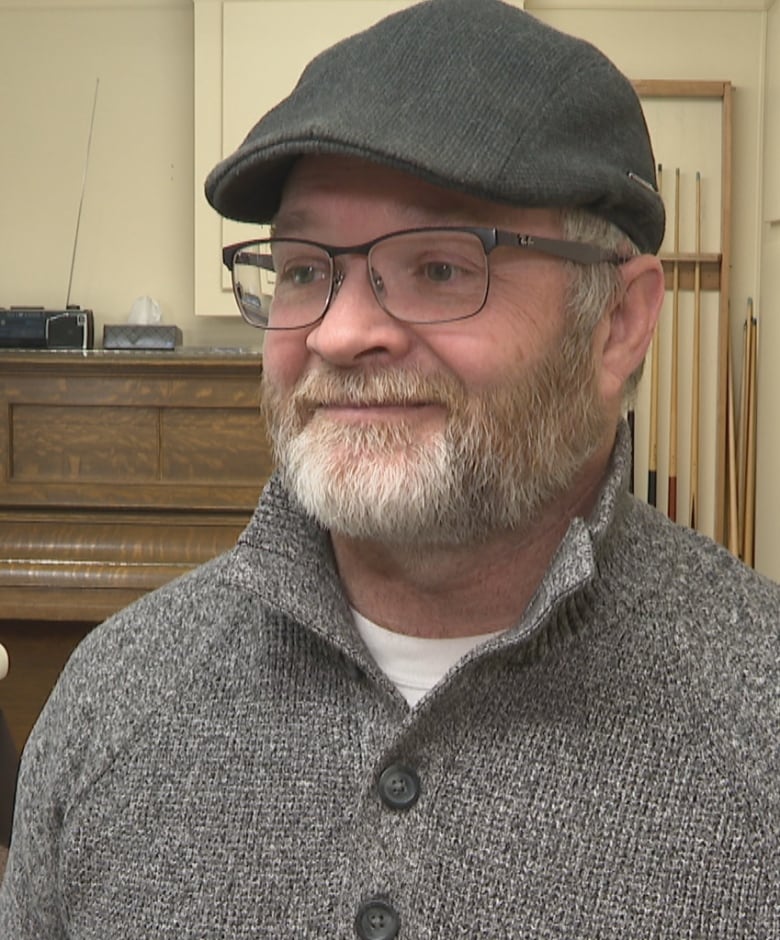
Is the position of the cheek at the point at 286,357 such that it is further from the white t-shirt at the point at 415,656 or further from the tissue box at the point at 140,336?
the tissue box at the point at 140,336

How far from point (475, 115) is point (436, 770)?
491 mm

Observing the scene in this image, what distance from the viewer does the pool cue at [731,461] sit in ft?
11.8

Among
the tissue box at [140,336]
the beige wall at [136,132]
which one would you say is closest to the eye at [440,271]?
the tissue box at [140,336]

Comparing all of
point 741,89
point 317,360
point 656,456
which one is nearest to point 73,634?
point 656,456

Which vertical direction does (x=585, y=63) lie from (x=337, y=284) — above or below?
above

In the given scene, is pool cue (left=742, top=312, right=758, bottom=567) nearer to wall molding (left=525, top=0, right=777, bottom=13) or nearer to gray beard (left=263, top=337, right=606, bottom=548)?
wall molding (left=525, top=0, right=777, bottom=13)

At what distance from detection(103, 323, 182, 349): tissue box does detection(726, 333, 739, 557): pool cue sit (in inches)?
72.2

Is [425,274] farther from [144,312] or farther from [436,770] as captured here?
[144,312]

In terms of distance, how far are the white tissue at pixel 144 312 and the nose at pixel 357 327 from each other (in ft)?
9.11

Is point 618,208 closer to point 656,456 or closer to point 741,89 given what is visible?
point 656,456

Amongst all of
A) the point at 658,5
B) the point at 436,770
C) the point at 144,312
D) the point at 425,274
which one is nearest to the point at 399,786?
the point at 436,770

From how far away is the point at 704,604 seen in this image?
0.89m

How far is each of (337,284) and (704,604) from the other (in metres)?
0.39

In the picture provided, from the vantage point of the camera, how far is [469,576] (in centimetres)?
92
